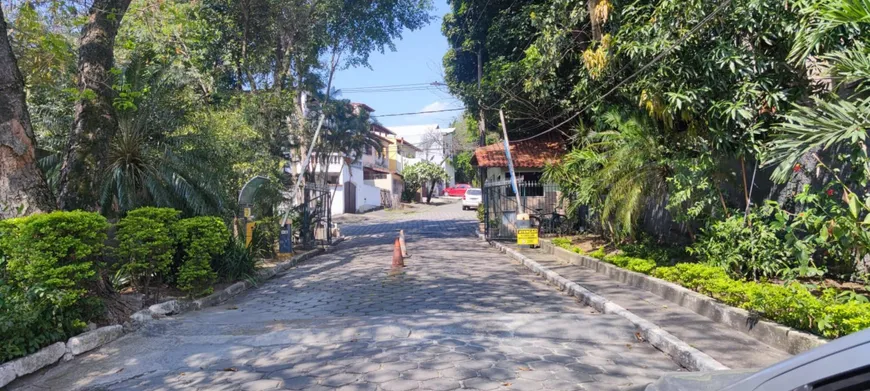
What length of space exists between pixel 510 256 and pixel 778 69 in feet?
30.4

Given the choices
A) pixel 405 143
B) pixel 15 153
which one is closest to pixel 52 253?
pixel 15 153

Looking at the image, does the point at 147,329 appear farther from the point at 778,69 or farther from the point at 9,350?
the point at 778,69

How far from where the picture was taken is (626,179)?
1091 cm

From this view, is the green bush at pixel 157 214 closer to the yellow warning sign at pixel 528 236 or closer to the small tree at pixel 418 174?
the yellow warning sign at pixel 528 236

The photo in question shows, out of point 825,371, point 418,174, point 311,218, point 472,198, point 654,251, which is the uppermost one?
point 418,174

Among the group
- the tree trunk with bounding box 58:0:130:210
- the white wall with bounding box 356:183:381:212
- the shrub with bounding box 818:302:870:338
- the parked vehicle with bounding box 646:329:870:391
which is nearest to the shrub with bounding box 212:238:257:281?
the tree trunk with bounding box 58:0:130:210

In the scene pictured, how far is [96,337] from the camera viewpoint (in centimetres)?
646

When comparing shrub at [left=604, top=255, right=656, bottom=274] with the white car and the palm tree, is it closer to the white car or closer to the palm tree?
the palm tree

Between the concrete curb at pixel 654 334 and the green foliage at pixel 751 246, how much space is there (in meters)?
1.66

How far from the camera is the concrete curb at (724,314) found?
5.39 metres

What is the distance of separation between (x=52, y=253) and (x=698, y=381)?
6.55 meters

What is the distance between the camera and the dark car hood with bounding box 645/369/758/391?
2.01 m

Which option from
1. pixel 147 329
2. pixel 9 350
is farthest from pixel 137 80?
pixel 9 350

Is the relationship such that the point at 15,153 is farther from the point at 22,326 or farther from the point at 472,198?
the point at 472,198
